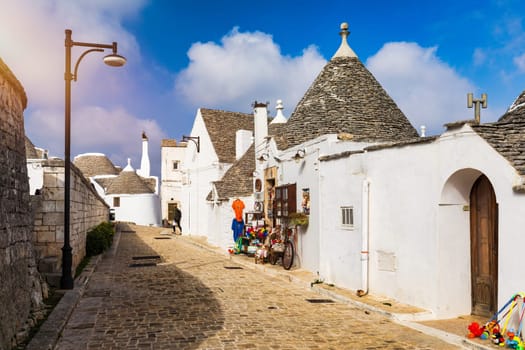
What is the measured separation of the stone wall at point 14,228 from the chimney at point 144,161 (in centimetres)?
4704

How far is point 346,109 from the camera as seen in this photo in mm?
15828

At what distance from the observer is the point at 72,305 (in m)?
8.86

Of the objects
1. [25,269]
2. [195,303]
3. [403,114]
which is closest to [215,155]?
[403,114]

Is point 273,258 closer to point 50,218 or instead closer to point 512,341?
point 50,218

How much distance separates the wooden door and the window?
6833mm

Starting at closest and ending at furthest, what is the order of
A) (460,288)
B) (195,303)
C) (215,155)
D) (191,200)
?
1. (460,288)
2. (195,303)
3. (215,155)
4. (191,200)

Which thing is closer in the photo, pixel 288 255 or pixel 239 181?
pixel 288 255

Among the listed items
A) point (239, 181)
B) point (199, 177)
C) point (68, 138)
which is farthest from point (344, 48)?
point (199, 177)

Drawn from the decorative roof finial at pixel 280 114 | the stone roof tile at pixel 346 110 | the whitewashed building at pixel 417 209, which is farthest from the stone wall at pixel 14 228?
the decorative roof finial at pixel 280 114

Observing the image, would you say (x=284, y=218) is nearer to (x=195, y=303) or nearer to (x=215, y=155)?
(x=195, y=303)

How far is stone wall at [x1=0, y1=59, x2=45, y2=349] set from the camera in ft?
20.0

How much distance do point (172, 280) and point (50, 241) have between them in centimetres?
318

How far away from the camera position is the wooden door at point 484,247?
764cm

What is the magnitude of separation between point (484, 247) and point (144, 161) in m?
51.5
